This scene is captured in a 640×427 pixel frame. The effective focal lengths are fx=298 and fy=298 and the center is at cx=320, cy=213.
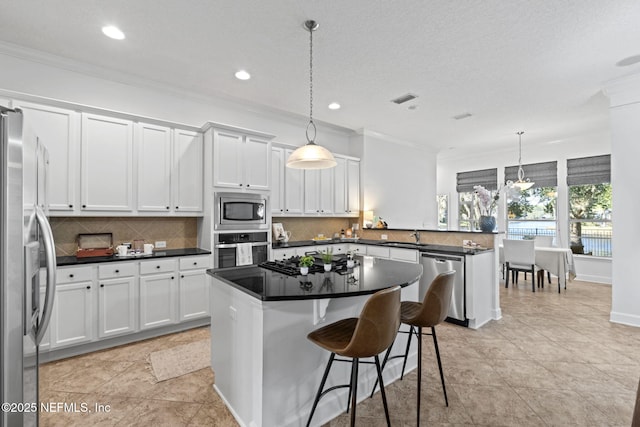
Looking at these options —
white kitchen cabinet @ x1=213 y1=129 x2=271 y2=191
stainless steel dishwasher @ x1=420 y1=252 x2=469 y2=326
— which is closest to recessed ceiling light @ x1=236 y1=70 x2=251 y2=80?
Answer: white kitchen cabinet @ x1=213 y1=129 x2=271 y2=191

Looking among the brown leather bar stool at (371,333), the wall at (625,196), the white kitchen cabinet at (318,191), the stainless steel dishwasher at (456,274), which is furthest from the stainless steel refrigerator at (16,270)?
the wall at (625,196)

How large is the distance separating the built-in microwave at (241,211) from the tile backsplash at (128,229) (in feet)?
1.99

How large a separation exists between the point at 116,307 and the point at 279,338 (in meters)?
2.27

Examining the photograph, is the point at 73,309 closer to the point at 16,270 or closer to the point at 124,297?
the point at 124,297

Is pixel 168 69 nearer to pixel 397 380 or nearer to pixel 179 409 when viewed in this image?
pixel 179 409

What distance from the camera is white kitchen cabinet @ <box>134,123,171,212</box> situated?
3479 mm

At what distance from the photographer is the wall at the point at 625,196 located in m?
3.66

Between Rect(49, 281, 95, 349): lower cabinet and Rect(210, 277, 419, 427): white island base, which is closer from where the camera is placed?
Rect(210, 277, 419, 427): white island base

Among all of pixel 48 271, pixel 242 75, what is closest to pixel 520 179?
pixel 242 75

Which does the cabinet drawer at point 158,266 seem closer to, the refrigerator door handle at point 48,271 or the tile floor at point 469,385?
the tile floor at point 469,385

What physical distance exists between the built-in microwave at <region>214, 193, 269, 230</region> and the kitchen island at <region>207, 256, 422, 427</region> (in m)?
1.64

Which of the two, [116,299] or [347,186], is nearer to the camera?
[116,299]

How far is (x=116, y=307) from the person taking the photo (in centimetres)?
307

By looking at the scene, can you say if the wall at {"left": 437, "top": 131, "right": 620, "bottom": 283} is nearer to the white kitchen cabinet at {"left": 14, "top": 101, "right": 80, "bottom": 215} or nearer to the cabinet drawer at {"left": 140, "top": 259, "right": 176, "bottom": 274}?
the cabinet drawer at {"left": 140, "top": 259, "right": 176, "bottom": 274}
